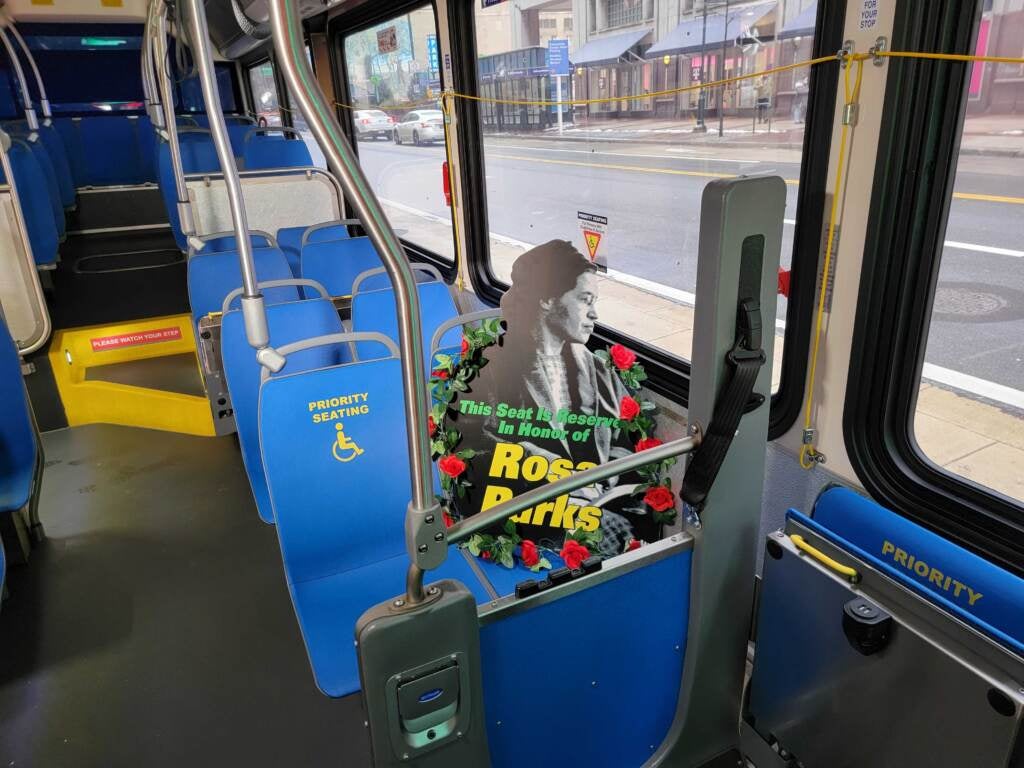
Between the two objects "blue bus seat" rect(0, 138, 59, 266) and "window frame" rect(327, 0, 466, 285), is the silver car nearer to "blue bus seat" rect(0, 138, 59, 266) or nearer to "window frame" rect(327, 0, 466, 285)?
"window frame" rect(327, 0, 466, 285)

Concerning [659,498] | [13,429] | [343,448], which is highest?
[343,448]

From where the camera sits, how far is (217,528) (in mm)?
3018

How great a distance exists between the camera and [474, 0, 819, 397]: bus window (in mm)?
1921

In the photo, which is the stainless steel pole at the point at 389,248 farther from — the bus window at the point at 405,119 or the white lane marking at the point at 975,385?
the bus window at the point at 405,119

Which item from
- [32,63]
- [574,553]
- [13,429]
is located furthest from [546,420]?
[32,63]

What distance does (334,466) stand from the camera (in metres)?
1.92

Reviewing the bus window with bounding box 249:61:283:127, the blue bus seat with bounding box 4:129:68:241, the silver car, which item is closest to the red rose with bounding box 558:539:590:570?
the silver car

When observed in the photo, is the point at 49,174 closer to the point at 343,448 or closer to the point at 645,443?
the point at 343,448

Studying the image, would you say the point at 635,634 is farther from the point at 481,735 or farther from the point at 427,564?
the point at 427,564

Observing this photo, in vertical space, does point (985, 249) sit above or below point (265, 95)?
below

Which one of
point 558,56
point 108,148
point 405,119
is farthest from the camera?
point 108,148

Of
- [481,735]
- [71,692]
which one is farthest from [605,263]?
[71,692]

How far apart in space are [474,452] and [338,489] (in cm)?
39

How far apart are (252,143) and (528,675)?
5998mm
